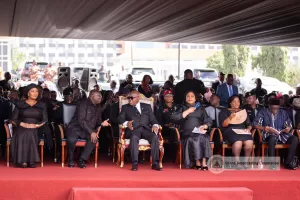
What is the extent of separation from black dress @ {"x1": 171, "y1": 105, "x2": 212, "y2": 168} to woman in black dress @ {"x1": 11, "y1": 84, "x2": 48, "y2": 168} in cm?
199

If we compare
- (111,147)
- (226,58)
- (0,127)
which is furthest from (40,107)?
(226,58)

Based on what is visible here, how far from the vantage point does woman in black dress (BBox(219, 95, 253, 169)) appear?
8641 mm

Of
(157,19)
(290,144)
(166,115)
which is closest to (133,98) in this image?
(166,115)

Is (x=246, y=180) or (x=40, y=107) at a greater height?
(x=40, y=107)

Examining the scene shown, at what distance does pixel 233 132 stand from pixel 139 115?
1.42 m

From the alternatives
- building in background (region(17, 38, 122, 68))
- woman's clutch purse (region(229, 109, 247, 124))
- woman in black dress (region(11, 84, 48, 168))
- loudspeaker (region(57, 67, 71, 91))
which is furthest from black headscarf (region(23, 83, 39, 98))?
building in background (region(17, 38, 122, 68))

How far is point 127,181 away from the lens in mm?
7320

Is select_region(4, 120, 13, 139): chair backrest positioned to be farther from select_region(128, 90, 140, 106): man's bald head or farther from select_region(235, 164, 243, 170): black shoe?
select_region(235, 164, 243, 170): black shoe

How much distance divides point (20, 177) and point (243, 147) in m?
3.32

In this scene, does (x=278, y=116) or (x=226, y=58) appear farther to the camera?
(x=226, y=58)

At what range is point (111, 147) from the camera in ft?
32.1

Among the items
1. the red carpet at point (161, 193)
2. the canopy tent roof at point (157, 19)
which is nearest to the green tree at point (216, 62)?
the canopy tent roof at point (157, 19)

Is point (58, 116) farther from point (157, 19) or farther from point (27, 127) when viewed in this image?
point (157, 19)

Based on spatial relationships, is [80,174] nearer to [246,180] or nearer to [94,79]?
[246,180]
